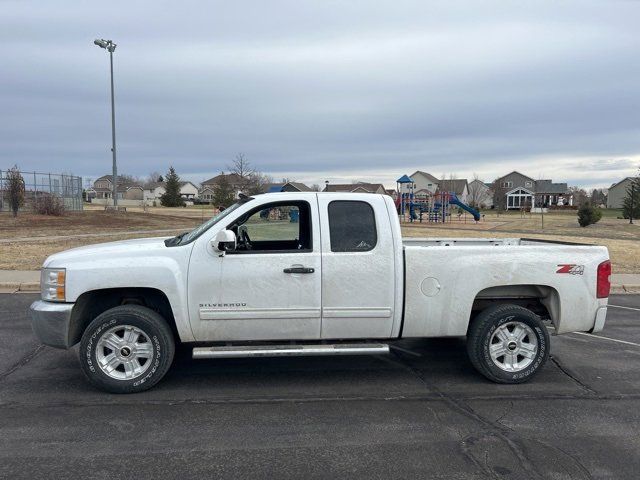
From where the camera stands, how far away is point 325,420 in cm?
445

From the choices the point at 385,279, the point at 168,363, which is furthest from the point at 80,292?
the point at 385,279

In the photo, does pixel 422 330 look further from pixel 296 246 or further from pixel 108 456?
pixel 108 456

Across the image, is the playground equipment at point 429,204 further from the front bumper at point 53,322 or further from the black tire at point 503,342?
the front bumper at point 53,322

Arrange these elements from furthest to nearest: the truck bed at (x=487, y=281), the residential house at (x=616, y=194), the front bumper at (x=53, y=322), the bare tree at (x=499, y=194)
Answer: the bare tree at (x=499, y=194), the residential house at (x=616, y=194), the truck bed at (x=487, y=281), the front bumper at (x=53, y=322)

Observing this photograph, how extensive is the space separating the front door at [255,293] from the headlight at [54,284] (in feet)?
3.83

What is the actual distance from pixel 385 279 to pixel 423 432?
1459 millimetres

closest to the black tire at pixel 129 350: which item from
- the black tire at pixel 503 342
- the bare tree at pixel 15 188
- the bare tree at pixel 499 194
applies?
the black tire at pixel 503 342

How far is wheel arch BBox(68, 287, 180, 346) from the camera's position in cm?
507

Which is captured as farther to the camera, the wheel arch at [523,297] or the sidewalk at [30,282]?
the sidewalk at [30,282]

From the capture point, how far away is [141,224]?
29766 millimetres

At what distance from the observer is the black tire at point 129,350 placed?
16.0 feet

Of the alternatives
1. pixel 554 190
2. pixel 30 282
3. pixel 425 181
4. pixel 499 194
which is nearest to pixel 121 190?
pixel 425 181

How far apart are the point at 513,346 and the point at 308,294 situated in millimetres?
Result: 2172

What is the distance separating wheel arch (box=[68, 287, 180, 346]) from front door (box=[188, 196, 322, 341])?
0.39m
